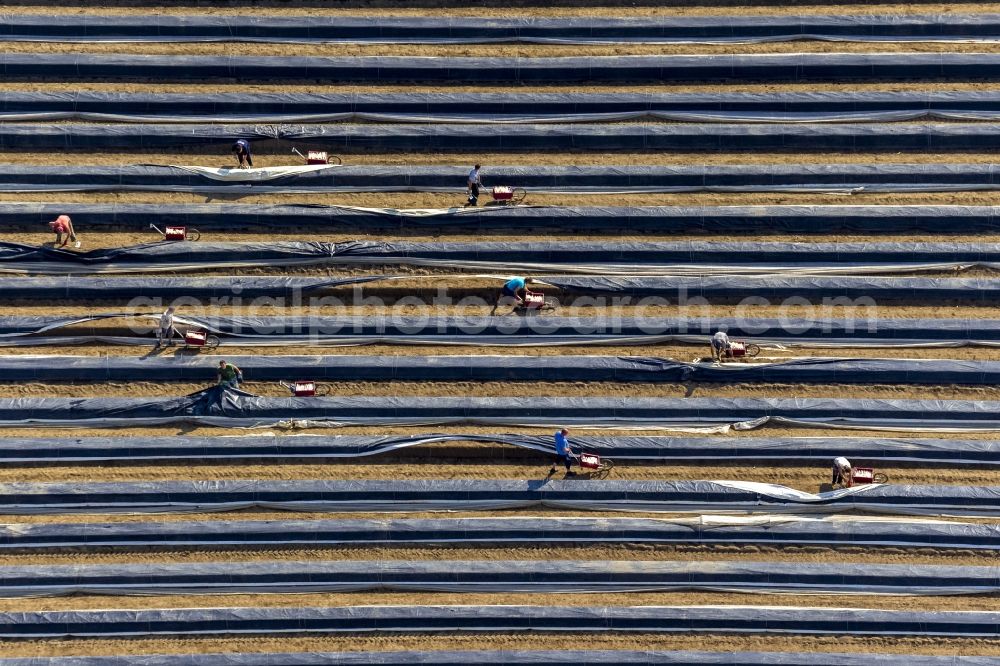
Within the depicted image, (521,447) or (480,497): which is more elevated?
(521,447)

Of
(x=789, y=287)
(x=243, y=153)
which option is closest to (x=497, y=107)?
(x=243, y=153)

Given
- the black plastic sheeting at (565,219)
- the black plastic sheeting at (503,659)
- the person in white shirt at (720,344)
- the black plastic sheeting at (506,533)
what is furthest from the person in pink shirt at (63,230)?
the person in white shirt at (720,344)

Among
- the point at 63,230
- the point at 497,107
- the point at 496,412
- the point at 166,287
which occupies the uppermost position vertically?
the point at 497,107

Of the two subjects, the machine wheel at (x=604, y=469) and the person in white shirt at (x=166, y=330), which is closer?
the machine wheel at (x=604, y=469)

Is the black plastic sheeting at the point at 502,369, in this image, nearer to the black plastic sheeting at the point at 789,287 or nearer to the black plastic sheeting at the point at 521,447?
the black plastic sheeting at the point at 521,447

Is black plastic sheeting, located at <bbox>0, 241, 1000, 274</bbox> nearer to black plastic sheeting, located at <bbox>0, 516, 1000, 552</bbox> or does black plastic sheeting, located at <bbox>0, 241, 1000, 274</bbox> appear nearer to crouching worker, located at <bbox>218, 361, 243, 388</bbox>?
crouching worker, located at <bbox>218, 361, 243, 388</bbox>

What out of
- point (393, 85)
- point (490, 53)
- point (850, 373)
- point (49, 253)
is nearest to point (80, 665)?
point (49, 253)

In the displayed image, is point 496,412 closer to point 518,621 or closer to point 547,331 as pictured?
point 547,331

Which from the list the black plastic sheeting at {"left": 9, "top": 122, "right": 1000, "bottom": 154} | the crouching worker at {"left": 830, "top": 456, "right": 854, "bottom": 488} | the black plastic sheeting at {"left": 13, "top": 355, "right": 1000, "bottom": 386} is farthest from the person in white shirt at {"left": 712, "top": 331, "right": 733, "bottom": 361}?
the black plastic sheeting at {"left": 9, "top": 122, "right": 1000, "bottom": 154}
